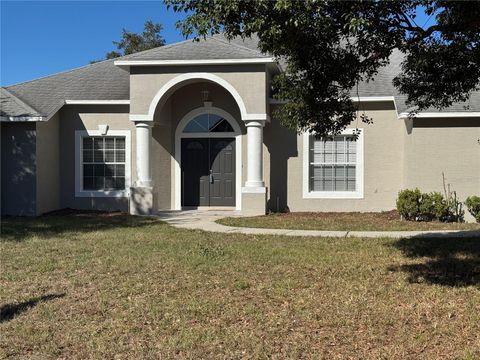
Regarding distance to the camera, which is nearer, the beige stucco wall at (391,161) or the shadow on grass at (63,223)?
the shadow on grass at (63,223)

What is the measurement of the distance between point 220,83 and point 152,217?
170 inches

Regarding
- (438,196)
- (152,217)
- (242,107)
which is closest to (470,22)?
(438,196)

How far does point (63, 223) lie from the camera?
1321cm

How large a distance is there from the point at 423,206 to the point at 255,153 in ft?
15.8

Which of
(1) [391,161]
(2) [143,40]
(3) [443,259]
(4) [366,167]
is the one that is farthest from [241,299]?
(2) [143,40]

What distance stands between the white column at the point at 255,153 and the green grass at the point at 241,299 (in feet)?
15.8

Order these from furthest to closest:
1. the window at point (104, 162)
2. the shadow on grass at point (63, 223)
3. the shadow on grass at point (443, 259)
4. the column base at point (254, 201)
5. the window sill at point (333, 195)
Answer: the window at point (104, 162) → the window sill at point (333, 195) → the column base at point (254, 201) → the shadow on grass at point (63, 223) → the shadow on grass at point (443, 259)

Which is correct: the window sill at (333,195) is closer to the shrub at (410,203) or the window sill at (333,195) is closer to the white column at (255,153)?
the white column at (255,153)

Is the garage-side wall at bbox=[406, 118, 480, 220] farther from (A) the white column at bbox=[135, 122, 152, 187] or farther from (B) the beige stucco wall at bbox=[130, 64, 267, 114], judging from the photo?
(A) the white column at bbox=[135, 122, 152, 187]

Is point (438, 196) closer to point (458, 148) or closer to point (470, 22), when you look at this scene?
point (458, 148)

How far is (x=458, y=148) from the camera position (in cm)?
1400

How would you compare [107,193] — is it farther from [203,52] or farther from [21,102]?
[203,52]

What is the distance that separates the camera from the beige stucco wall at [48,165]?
15.4m

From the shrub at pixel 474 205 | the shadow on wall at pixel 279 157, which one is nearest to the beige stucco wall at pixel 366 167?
the shadow on wall at pixel 279 157
